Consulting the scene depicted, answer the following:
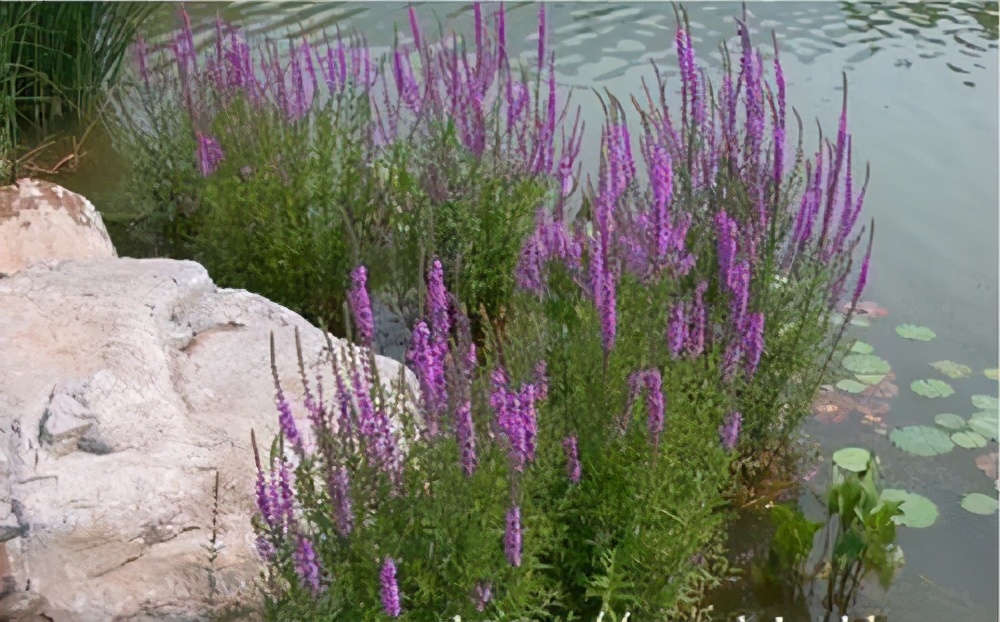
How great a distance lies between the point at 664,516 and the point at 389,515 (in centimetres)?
83

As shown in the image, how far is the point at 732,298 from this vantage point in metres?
3.29

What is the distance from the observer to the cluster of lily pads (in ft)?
12.8

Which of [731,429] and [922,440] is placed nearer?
[731,429]

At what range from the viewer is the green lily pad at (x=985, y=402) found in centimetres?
443

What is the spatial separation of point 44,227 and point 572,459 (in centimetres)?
282

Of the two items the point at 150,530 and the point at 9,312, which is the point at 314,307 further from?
the point at 150,530

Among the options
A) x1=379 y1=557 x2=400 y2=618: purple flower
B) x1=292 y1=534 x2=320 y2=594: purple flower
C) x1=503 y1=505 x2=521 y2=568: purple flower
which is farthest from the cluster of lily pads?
x1=292 y1=534 x2=320 y2=594: purple flower

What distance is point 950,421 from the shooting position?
14.2 feet

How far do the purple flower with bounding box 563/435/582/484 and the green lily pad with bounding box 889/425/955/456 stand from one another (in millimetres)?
2133

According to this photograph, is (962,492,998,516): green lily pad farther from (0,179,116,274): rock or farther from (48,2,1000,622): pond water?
(0,179,116,274): rock

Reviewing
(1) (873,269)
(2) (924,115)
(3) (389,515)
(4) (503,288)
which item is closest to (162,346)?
(3) (389,515)

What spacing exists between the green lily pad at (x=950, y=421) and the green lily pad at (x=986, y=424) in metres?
0.04

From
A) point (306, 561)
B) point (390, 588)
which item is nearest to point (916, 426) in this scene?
point (390, 588)

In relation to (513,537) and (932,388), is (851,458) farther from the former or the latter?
(513,537)
